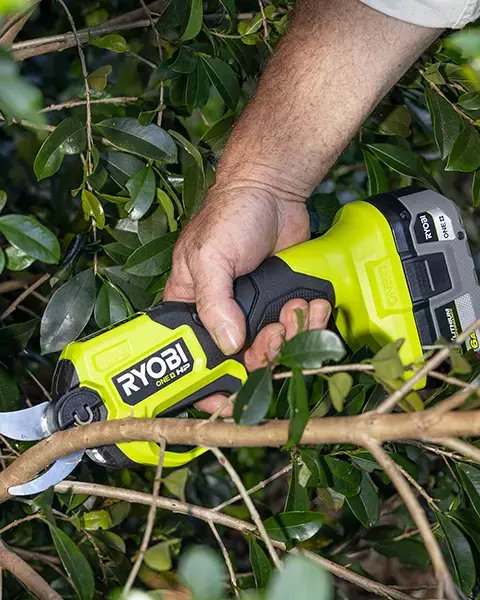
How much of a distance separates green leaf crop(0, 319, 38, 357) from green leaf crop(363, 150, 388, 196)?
27.9 inches

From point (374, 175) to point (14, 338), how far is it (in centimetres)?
76

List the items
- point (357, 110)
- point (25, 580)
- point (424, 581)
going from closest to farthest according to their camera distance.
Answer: point (25, 580) → point (357, 110) → point (424, 581)

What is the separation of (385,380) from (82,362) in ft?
1.72

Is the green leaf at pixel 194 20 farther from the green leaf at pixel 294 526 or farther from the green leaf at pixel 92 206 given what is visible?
the green leaf at pixel 294 526

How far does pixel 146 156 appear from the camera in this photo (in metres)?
1.39

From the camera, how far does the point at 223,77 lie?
56.7 inches

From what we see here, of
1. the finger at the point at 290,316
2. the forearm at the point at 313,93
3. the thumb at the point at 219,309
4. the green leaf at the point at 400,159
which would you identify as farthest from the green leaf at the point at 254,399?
the green leaf at the point at 400,159

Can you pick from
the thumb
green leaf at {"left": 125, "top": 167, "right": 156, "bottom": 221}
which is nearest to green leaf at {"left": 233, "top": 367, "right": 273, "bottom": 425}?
the thumb

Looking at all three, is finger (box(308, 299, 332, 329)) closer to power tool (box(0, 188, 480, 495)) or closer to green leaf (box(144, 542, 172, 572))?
power tool (box(0, 188, 480, 495))

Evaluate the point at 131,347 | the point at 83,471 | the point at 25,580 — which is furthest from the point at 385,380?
the point at 83,471

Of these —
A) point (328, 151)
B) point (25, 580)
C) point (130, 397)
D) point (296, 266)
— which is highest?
point (328, 151)

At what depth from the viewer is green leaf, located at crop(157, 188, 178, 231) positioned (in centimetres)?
144

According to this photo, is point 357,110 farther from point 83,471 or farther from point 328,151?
point 83,471

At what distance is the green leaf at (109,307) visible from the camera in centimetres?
142
